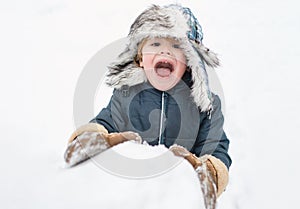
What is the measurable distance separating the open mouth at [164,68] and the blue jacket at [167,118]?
7 cm

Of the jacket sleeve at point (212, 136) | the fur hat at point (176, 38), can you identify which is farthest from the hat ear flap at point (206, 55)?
the jacket sleeve at point (212, 136)

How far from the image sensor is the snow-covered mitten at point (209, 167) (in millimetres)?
923

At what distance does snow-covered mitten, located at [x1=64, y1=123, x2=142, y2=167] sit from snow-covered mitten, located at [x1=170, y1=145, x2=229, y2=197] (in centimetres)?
11

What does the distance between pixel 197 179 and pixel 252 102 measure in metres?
0.64

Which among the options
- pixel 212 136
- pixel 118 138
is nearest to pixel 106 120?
pixel 118 138

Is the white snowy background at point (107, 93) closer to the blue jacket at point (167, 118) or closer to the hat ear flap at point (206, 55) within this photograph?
the blue jacket at point (167, 118)

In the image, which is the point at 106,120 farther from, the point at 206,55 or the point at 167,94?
the point at 206,55

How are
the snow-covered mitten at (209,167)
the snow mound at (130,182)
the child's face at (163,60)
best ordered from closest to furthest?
the snow mound at (130,182), the snow-covered mitten at (209,167), the child's face at (163,60)

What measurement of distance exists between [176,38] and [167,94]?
17 centimetres

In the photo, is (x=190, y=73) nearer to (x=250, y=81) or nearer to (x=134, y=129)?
(x=134, y=129)

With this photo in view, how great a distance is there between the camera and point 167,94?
1.11 m

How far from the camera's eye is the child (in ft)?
3.30

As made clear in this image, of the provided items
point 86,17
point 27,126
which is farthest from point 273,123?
point 86,17

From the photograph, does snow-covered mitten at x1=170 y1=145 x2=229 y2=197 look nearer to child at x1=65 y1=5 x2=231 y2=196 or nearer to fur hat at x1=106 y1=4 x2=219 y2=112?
child at x1=65 y1=5 x2=231 y2=196
